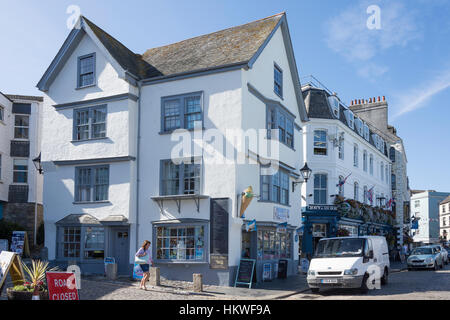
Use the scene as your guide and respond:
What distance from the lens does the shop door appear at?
20.5 meters

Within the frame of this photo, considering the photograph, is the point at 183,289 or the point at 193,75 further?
the point at 193,75

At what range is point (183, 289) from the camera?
17.1 m

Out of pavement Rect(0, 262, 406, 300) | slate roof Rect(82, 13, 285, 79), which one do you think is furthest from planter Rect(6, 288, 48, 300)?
slate roof Rect(82, 13, 285, 79)

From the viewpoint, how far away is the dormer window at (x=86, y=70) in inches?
861

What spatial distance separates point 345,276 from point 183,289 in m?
5.69

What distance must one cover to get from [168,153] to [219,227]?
3.92 meters

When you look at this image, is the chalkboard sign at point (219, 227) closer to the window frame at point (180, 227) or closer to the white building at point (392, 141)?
the window frame at point (180, 227)

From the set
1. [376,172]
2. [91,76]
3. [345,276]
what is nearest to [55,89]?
[91,76]

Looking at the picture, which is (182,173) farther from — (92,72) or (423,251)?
(423,251)

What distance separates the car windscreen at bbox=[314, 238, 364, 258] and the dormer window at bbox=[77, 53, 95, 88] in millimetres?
12452

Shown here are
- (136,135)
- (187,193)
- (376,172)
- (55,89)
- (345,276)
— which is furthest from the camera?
(376,172)

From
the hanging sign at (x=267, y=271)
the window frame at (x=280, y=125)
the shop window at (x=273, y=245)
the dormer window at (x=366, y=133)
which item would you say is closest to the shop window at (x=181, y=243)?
the shop window at (x=273, y=245)

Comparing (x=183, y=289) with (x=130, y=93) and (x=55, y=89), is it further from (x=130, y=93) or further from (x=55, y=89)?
(x=55, y=89)
